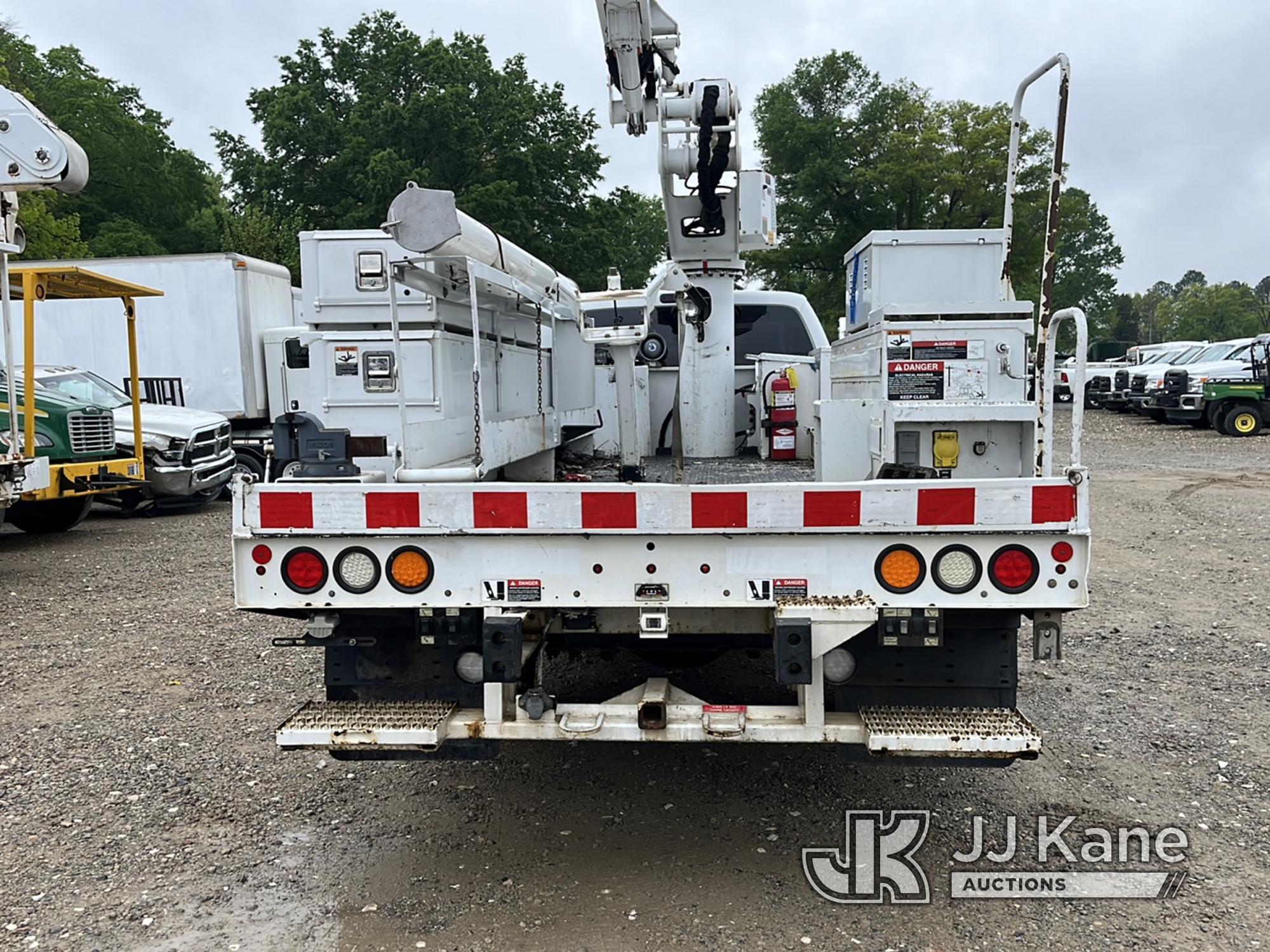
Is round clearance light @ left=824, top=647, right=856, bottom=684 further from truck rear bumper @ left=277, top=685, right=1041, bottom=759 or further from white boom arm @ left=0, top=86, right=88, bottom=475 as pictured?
white boom arm @ left=0, top=86, right=88, bottom=475

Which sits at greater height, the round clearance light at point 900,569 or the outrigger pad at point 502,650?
the round clearance light at point 900,569

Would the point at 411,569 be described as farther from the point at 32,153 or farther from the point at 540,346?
the point at 32,153

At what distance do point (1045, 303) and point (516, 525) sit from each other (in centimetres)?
170

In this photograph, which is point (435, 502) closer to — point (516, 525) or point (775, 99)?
point (516, 525)

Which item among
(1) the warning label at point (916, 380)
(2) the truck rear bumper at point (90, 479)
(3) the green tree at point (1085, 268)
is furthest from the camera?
(3) the green tree at point (1085, 268)

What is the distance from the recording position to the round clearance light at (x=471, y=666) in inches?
129

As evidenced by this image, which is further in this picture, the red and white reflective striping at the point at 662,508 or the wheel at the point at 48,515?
the wheel at the point at 48,515

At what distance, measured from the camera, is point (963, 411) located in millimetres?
4004

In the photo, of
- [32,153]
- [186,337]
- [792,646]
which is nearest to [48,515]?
[186,337]

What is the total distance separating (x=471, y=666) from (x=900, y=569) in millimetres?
1417

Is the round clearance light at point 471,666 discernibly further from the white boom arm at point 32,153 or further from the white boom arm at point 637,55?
the white boom arm at point 32,153

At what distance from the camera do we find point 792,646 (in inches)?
114

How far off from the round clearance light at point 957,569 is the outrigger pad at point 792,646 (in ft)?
1.42

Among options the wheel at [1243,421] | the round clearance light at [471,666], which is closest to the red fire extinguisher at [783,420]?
the round clearance light at [471,666]
